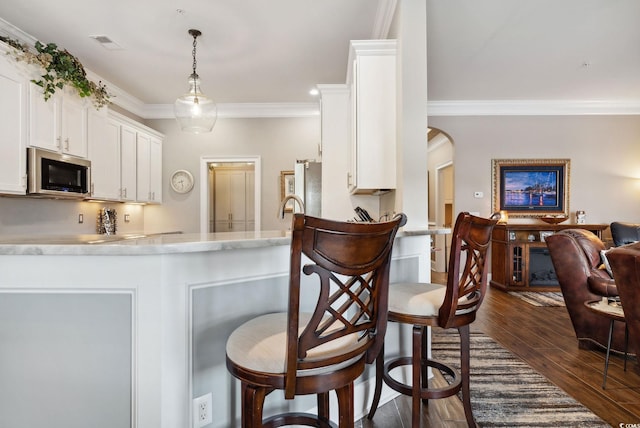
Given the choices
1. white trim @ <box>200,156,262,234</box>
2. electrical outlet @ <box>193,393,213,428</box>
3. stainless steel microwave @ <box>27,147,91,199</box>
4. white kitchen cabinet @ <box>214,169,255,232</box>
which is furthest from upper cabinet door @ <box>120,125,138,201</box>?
electrical outlet @ <box>193,393,213,428</box>

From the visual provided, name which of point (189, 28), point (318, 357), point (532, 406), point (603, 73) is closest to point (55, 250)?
point (318, 357)

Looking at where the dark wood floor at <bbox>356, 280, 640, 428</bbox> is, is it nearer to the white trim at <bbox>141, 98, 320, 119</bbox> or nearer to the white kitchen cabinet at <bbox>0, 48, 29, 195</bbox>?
the white kitchen cabinet at <bbox>0, 48, 29, 195</bbox>

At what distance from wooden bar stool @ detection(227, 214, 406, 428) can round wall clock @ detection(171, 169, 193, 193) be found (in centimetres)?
446

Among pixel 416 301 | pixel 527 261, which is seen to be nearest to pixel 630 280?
pixel 416 301

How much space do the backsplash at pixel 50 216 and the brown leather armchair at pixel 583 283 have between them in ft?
15.5

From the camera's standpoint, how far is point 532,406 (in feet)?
6.26

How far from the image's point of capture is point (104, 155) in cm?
396

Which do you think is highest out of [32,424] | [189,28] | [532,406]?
[189,28]

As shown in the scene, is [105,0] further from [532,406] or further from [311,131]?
[532,406]

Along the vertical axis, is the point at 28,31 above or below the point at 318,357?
above

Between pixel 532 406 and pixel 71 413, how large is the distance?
222 centimetres

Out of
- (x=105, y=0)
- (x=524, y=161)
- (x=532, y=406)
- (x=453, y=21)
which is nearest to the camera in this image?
(x=532, y=406)

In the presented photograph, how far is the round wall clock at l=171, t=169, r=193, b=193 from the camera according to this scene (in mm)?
5180

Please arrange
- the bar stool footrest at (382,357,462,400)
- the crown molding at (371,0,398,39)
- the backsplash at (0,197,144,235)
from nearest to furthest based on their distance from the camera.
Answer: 1. the bar stool footrest at (382,357,462,400)
2. the crown molding at (371,0,398,39)
3. the backsplash at (0,197,144,235)
